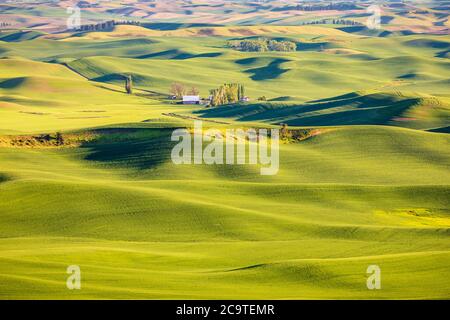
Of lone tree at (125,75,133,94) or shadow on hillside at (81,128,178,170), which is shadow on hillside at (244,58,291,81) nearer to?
lone tree at (125,75,133,94)

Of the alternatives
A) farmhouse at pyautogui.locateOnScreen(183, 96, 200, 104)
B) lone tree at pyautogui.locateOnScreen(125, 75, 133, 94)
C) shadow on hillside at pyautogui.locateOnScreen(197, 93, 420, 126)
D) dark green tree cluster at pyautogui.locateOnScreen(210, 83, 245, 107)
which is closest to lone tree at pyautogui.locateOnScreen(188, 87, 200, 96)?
farmhouse at pyautogui.locateOnScreen(183, 96, 200, 104)

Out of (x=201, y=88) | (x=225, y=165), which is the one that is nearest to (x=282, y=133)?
(x=225, y=165)

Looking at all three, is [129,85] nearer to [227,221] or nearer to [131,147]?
[131,147]

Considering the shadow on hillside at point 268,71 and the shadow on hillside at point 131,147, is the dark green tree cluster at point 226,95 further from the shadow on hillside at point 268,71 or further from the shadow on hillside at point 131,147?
the shadow on hillside at point 131,147

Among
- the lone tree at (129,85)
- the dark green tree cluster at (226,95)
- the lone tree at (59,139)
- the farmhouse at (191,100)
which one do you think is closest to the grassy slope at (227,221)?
the lone tree at (59,139)

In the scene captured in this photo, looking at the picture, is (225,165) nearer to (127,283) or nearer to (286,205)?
(286,205)

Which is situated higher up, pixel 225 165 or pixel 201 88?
pixel 201 88
